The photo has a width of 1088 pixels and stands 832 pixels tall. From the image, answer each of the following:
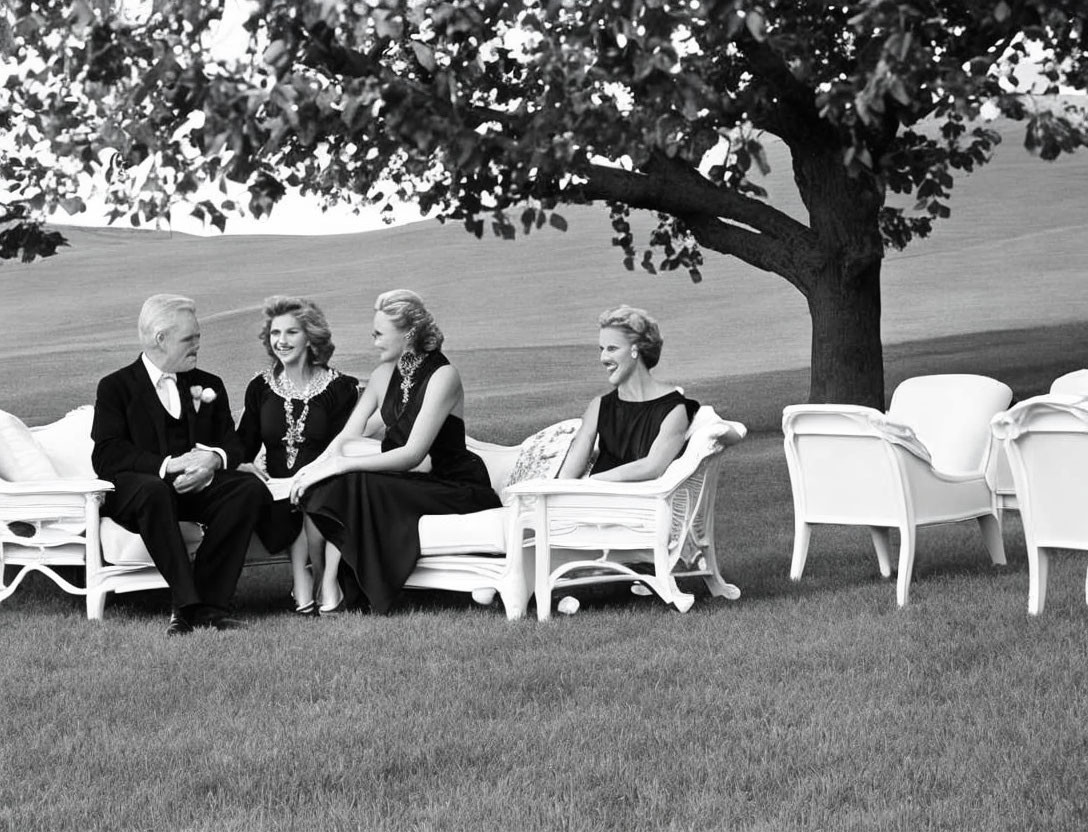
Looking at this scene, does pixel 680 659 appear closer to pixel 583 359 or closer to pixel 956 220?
pixel 583 359

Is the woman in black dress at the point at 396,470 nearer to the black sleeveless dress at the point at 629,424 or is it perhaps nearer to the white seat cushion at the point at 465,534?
the white seat cushion at the point at 465,534

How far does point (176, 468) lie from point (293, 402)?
0.96m

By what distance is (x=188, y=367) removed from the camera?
298 inches

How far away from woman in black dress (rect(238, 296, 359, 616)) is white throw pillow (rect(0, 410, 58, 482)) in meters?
1.03

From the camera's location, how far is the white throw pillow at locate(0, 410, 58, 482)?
8.05 m

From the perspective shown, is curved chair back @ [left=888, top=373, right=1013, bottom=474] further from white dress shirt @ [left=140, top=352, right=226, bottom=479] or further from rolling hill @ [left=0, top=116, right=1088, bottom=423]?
rolling hill @ [left=0, top=116, right=1088, bottom=423]

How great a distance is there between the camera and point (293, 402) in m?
8.09

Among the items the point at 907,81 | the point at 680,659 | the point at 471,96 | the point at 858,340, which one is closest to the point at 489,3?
the point at 907,81

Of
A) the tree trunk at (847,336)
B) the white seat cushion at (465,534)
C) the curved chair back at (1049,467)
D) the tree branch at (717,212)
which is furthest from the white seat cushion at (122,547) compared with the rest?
the tree trunk at (847,336)

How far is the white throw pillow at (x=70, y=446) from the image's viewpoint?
8617 millimetres

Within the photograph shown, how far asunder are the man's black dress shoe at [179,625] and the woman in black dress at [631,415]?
1981 millimetres

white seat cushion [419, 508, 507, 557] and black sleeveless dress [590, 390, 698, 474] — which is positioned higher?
black sleeveless dress [590, 390, 698, 474]

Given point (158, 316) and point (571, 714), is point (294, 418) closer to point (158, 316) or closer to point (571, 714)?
point (158, 316)

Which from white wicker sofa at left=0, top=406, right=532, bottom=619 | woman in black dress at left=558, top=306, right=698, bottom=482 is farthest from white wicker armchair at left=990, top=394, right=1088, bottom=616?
white wicker sofa at left=0, top=406, right=532, bottom=619
